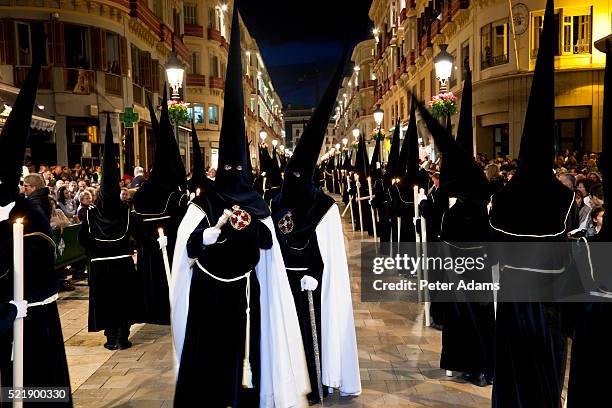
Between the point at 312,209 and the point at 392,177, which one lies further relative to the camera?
the point at 392,177

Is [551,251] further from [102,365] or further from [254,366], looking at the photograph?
[102,365]

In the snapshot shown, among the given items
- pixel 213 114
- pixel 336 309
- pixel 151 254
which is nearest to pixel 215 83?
pixel 213 114

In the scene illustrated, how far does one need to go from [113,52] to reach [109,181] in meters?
18.3

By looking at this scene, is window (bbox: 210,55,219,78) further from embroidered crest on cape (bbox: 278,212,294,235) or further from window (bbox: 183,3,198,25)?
embroidered crest on cape (bbox: 278,212,294,235)

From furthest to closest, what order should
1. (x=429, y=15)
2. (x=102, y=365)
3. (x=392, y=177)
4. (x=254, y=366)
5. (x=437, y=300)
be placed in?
(x=429, y=15) < (x=392, y=177) < (x=437, y=300) < (x=102, y=365) < (x=254, y=366)

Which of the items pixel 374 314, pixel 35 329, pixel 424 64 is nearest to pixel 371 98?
pixel 424 64

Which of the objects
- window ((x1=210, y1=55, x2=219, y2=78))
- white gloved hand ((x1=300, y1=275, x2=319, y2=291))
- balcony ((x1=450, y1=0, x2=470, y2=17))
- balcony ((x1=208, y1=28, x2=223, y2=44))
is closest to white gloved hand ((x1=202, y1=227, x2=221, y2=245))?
white gloved hand ((x1=300, y1=275, x2=319, y2=291))

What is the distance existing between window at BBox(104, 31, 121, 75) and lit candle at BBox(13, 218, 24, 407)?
2072cm

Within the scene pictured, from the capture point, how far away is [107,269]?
734cm

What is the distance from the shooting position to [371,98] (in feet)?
218

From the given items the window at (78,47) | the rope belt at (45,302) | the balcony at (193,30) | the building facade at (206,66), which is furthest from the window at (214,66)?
the rope belt at (45,302)

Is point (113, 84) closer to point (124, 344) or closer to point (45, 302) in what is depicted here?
point (124, 344)

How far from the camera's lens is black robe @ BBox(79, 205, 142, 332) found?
285 inches

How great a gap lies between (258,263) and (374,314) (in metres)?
4.19
